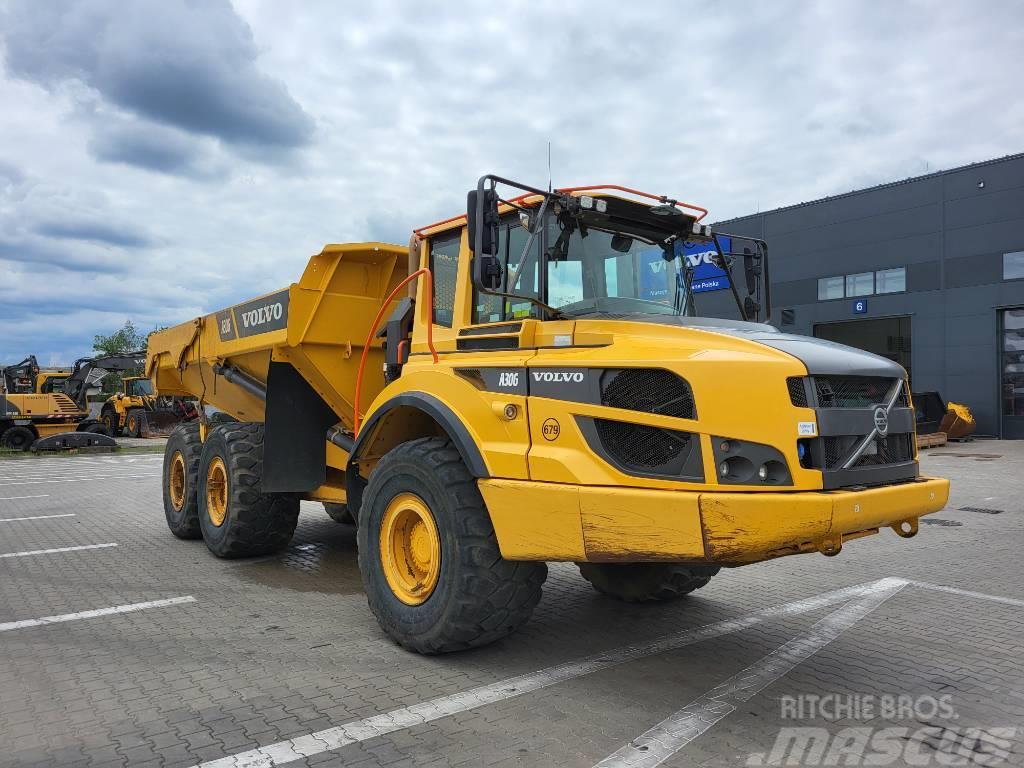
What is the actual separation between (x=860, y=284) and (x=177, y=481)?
1031 inches

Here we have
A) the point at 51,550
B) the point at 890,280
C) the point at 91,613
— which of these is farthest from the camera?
the point at 890,280

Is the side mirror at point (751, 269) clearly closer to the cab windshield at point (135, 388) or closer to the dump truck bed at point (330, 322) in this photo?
the dump truck bed at point (330, 322)

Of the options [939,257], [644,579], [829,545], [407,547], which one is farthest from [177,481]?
[939,257]

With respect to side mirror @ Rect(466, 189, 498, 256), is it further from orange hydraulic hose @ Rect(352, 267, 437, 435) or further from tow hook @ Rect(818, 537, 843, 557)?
tow hook @ Rect(818, 537, 843, 557)

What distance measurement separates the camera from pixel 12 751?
3.38 m

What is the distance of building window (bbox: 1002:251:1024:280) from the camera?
24.5 meters

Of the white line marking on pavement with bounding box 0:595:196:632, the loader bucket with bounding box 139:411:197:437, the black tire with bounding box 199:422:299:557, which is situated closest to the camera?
the white line marking on pavement with bounding box 0:595:196:632

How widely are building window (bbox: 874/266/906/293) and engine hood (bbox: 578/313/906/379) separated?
25.9 metres

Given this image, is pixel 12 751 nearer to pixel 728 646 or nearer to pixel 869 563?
pixel 728 646

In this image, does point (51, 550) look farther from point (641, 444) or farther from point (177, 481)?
point (641, 444)

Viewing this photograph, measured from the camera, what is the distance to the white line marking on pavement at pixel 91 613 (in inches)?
208

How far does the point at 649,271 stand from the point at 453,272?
1285 mm

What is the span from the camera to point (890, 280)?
90.6 ft

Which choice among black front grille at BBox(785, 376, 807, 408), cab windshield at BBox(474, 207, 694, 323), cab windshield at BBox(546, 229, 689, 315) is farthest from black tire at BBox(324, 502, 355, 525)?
→ black front grille at BBox(785, 376, 807, 408)
